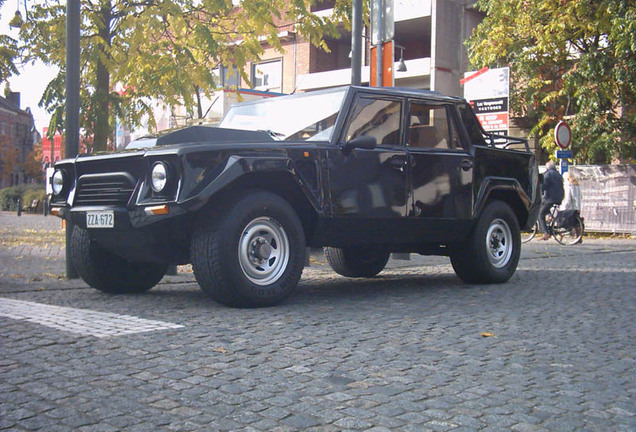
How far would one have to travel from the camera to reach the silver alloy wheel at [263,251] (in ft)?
19.7

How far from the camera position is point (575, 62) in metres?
22.7

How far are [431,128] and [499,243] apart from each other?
1.57 meters

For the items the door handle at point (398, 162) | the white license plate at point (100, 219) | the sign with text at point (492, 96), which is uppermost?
the sign with text at point (492, 96)

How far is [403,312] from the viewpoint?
20.3 feet

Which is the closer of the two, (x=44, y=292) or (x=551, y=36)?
(x=44, y=292)

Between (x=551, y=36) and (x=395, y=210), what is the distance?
16884mm

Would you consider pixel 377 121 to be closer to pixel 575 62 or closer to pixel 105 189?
pixel 105 189

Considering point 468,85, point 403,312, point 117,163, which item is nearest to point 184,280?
point 117,163

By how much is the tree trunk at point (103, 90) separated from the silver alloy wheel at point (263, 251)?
6.83m

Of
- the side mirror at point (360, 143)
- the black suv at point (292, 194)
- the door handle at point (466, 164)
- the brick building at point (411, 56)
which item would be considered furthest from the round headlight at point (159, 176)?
the brick building at point (411, 56)

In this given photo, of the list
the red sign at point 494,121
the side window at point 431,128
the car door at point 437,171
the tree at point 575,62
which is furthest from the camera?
the tree at point 575,62

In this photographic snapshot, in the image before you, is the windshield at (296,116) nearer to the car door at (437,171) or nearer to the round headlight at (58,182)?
the car door at (437,171)

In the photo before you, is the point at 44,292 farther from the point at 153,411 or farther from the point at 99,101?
the point at 99,101

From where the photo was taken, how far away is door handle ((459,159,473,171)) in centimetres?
779
